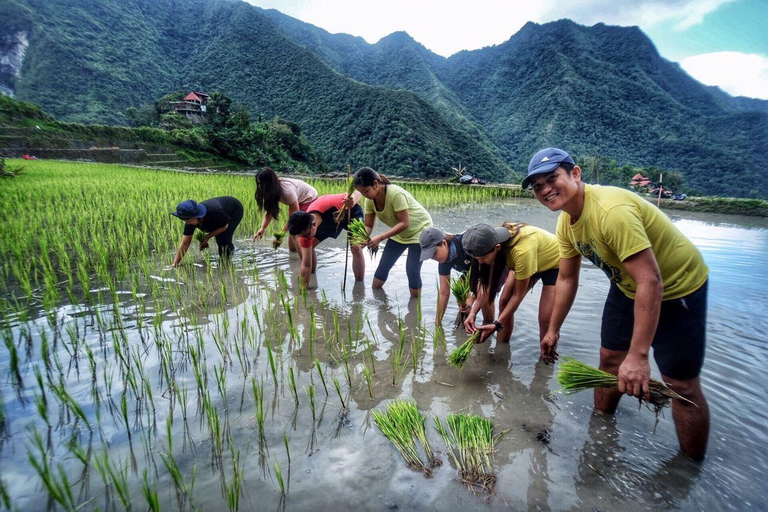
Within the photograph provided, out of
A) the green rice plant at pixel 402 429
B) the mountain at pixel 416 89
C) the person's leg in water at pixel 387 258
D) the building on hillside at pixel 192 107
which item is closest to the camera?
the green rice plant at pixel 402 429

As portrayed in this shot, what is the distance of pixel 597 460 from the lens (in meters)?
1.80

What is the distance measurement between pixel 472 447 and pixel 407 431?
1.04 feet

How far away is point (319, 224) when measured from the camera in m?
3.88

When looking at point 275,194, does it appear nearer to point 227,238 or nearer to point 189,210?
point 189,210

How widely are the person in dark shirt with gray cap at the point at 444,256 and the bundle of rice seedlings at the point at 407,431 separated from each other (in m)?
0.99

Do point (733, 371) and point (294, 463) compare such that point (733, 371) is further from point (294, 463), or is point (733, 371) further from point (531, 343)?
point (294, 463)

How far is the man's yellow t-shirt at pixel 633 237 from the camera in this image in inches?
57.0

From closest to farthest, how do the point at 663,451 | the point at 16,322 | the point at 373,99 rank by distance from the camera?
the point at 663,451 < the point at 16,322 < the point at 373,99

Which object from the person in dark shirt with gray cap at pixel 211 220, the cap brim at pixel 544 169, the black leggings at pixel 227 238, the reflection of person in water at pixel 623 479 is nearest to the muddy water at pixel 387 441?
the reflection of person in water at pixel 623 479

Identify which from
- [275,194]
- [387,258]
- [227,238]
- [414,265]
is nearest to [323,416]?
[414,265]

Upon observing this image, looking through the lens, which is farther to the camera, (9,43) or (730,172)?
(9,43)

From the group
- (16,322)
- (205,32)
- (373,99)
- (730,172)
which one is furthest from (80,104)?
(730,172)

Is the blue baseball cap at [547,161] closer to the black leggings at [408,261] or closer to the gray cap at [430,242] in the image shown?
the gray cap at [430,242]

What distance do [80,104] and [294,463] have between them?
49.7m
